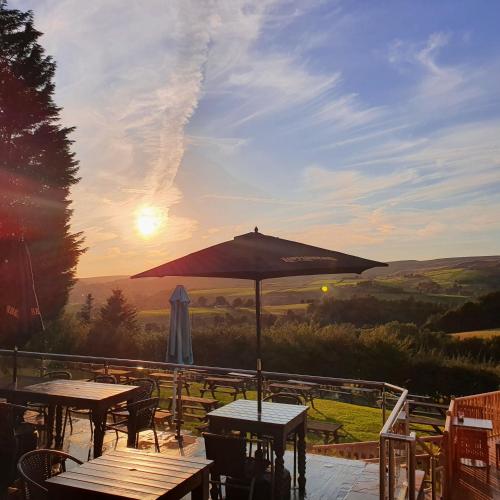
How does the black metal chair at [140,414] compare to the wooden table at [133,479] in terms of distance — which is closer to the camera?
the wooden table at [133,479]

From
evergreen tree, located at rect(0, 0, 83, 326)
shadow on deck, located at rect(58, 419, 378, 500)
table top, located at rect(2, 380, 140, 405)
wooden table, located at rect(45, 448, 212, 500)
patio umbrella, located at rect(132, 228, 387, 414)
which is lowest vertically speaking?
shadow on deck, located at rect(58, 419, 378, 500)

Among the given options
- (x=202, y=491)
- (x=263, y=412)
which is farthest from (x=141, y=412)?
(x=202, y=491)

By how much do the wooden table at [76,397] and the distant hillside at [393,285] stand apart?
907 inches

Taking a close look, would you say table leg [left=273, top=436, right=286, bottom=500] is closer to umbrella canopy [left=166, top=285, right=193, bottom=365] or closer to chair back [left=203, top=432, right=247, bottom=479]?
chair back [left=203, top=432, right=247, bottom=479]

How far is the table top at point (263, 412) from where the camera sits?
4.62 m

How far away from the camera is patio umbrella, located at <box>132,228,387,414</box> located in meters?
4.45

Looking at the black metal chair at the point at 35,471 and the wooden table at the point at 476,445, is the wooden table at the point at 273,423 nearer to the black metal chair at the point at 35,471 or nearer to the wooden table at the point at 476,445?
the black metal chair at the point at 35,471

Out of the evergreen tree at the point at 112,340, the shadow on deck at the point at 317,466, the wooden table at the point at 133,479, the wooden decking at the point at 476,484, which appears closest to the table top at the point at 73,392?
the shadow on deck at the point at 317,466

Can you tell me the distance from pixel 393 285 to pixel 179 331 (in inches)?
1248

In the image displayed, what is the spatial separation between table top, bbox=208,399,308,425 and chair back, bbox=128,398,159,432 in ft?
3.64

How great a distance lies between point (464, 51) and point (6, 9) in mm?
19387

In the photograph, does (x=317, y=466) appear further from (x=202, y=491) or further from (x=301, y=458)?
(x=202, y=491)

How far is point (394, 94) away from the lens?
9672 mm

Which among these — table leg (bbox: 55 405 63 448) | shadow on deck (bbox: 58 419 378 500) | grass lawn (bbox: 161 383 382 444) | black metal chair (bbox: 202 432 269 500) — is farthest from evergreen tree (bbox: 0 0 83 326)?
black metal chair (bbox: 202 432 269 500)
